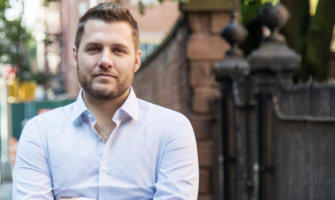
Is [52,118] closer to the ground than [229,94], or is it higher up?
higher up

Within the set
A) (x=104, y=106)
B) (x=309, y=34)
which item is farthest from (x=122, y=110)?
(x=309, y=34)

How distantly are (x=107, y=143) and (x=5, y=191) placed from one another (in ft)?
41.9

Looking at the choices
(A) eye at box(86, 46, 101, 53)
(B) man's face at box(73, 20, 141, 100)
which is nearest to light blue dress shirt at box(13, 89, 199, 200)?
(B) man's face at box(73, 20, 141, 100)

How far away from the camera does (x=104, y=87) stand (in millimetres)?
2693

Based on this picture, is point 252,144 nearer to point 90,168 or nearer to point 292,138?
point 292,138

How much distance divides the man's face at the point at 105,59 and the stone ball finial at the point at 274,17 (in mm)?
2370

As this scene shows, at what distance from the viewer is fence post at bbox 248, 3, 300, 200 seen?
15.8 feet

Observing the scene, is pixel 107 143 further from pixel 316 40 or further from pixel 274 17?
pixel 316 40

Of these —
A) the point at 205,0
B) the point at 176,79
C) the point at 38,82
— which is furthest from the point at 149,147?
the point at 38,82

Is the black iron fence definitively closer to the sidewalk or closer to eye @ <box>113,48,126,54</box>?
eye @ <box>113,48,126,54</box>

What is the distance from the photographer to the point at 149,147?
108 inches

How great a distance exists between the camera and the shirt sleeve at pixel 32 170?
9.00 ft

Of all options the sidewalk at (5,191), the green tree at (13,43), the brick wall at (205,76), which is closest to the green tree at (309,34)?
the brick wall at (205,76)

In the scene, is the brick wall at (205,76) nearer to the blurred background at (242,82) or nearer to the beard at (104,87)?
the blurred background at (242,82)
